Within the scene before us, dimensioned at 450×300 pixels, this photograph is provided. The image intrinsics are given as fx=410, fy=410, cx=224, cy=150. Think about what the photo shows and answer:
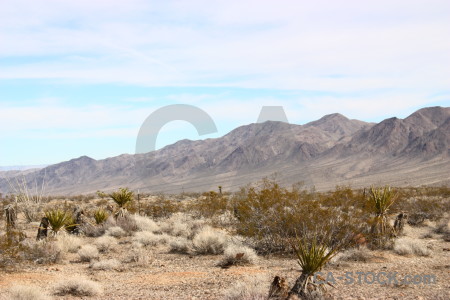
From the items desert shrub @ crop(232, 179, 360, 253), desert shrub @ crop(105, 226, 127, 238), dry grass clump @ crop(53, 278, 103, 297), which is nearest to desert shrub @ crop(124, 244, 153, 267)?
dry grass clump @ crop(53, 278, 103, 297)

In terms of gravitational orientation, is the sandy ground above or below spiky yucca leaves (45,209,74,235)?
below

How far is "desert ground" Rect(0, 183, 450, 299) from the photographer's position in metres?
8.14

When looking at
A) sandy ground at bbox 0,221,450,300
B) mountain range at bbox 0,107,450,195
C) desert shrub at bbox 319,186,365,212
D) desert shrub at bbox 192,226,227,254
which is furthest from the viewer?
mountain range at bbox 0,107,450,195

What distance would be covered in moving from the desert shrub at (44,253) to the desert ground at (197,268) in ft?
0.09

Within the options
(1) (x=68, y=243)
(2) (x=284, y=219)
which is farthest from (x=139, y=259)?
(2) (x=284, y=219)

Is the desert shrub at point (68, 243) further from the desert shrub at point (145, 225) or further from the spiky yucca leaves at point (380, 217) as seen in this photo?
the spiky yucca leaves at point (380, 217)

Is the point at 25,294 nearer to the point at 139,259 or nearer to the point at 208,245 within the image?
the point at 139,259

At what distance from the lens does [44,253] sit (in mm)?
12023

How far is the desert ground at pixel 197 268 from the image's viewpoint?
8.14 meters

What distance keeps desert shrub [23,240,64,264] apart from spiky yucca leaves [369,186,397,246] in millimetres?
9480

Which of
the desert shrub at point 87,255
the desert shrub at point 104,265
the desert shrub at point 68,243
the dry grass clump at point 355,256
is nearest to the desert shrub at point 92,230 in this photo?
the desert shrub at point 68,243

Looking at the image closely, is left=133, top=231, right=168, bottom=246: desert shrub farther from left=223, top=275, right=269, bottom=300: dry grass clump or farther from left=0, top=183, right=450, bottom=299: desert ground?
left=223, top=275, right=269, bottom=300: dry grass clump

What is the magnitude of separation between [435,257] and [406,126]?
10194 centimetres

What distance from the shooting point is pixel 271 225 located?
12.3 metres
